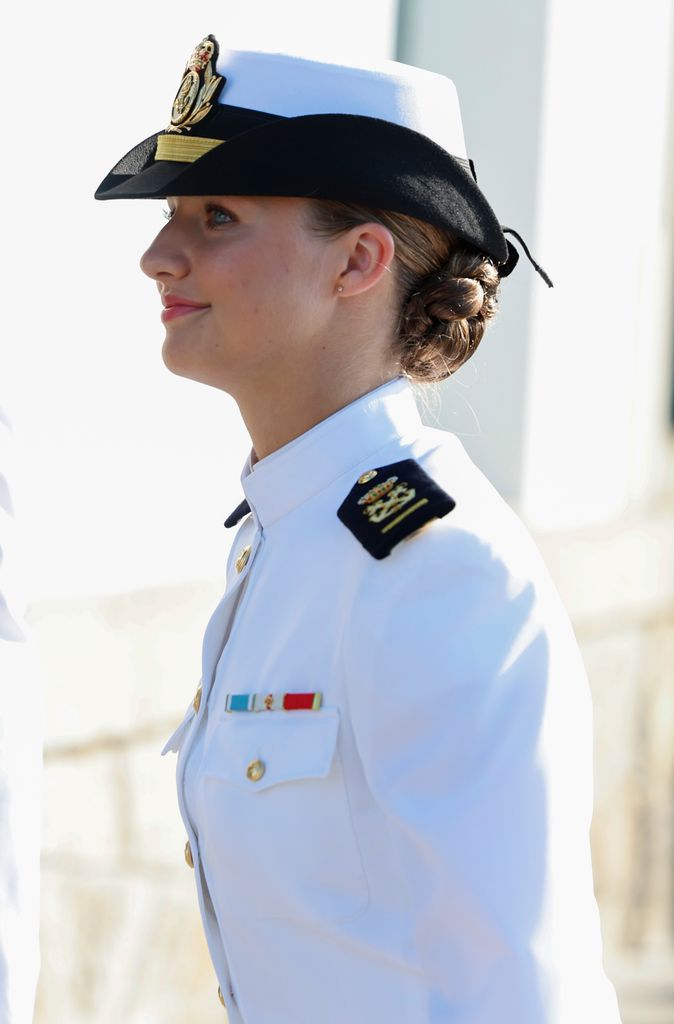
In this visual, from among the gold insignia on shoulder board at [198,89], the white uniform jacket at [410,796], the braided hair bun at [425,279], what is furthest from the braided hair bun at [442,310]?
the gold insignia on shoulder board at [198,89]

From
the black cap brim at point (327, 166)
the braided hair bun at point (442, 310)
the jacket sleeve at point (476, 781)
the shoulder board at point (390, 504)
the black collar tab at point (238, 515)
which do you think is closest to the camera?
the jacket sleeve at point (476, 781)

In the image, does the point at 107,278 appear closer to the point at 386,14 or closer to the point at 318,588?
the point at 386,14

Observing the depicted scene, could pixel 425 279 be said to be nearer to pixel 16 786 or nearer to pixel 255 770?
pixel 255 770

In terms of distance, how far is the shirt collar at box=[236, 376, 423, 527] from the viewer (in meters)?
1.75

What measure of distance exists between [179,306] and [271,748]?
20.3 inches

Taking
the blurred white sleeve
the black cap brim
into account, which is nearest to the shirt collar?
the black cap brim

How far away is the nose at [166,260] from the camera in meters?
1.77

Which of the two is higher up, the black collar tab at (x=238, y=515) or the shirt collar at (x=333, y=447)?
the shirt collar at (x=333, y=447)

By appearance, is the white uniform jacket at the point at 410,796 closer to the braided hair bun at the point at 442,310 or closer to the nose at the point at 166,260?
the braided hair bun at the point at 442,310

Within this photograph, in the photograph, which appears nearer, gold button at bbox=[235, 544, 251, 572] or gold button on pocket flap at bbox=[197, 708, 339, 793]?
gold button on pocket flap at bbox=[197, 708, 339, 793]

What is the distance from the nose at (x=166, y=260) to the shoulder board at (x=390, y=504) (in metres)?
0.31

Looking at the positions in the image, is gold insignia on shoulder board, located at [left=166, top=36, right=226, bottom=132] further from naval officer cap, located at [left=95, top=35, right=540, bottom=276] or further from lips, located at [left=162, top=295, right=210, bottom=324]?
lips, located at [left=162, top=295, right=210, bottom=324]

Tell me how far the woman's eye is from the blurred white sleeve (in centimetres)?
36

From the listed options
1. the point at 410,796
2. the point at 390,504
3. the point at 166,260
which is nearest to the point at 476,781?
the point at 410,796
